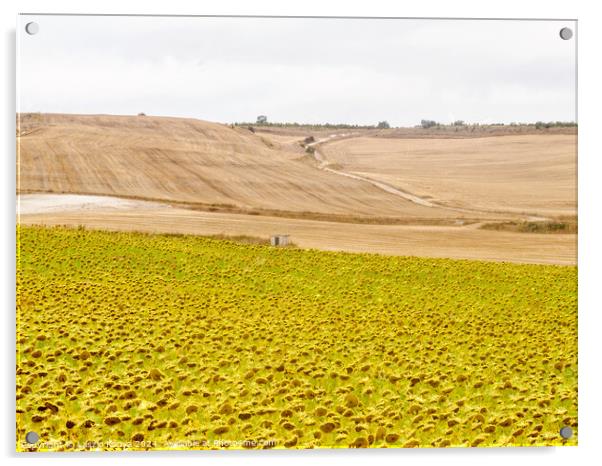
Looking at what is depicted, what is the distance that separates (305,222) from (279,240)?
1.25ft

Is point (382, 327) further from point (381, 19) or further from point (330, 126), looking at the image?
point (381, 19)

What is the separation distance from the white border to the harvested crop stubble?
0.22 meters

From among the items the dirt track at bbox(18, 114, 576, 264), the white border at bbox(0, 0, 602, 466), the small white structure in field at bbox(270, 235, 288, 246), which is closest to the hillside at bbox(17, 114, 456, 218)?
the dirt track at bbox(18, 114, 576, 264)

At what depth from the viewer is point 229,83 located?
757 cm

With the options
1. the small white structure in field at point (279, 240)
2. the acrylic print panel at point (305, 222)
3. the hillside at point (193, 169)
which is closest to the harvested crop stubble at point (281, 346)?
the acrylic print panel at point (305, 222)

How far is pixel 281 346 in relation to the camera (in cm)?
692

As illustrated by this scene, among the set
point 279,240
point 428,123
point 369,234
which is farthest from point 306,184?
point 428,123

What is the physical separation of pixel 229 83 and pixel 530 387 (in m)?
4.17

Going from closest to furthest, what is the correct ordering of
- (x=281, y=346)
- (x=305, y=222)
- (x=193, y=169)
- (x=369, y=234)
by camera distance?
(x=281, y=346), (x=193, y=169), (x=305, y=222), (x=369, y=234)

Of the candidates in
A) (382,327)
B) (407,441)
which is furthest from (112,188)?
(407,441)

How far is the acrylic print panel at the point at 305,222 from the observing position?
6484 millimetres
